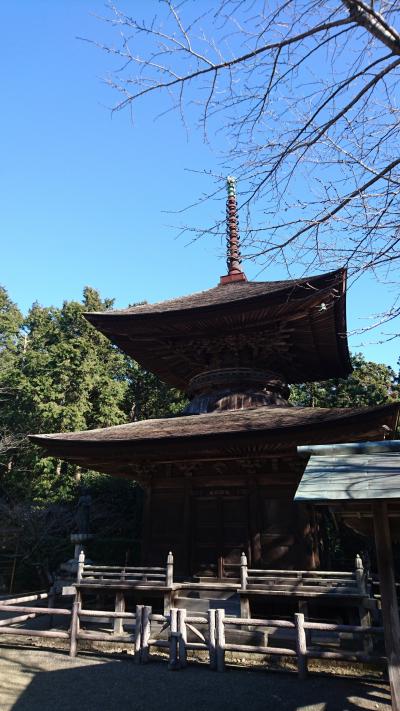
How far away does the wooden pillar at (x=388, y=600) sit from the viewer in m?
→ 4.02

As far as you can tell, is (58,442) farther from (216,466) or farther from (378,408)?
(378,408)

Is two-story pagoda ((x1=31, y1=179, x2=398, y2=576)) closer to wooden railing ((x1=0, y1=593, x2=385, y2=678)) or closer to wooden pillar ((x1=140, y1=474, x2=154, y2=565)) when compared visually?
wooden pillar ((x1=140, y1=474, x2=154, y2=565))

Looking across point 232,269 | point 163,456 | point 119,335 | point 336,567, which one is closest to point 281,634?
point 163,456

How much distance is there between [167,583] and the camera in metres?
8.19

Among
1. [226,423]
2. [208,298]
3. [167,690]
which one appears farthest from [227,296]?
[167,690]

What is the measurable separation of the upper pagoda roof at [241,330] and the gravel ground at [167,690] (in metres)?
5.93

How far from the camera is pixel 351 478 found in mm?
4160

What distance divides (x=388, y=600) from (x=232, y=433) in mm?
4181

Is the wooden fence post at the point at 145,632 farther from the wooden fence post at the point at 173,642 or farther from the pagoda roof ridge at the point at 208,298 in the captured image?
the pagoda roof ridge at the point at 208,298

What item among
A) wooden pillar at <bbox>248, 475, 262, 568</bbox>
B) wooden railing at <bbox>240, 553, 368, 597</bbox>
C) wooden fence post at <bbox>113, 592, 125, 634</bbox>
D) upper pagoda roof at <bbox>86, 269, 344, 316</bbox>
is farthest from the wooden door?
upper pagoda roof at <bbox>86, 269, 344, 316</bbox>

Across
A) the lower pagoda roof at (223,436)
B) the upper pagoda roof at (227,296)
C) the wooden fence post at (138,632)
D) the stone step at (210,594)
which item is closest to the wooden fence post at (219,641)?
the wooden fence post at (138,632)

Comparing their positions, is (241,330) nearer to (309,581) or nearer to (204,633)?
(309,581)

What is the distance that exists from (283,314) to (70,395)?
18.0 metres

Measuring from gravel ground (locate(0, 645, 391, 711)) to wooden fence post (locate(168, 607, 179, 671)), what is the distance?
0.13 meters
